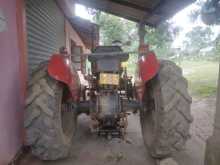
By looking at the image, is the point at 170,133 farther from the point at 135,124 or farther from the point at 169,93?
the point at 135,124

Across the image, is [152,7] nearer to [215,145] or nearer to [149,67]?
[149,67]

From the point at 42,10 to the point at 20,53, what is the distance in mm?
2277

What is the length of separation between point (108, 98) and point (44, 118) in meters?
0.96

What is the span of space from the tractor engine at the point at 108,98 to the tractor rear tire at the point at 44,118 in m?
0.60

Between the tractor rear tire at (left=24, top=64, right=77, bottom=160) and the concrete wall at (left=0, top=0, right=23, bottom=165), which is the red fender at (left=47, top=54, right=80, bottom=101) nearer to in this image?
the tractor rear tire at (left=24, top=64, right=77, bottom=160)

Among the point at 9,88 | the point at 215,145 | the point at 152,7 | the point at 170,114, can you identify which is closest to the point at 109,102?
the point at 170,114

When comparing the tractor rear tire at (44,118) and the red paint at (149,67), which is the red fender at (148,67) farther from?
the tractor rear tire at (44,118)

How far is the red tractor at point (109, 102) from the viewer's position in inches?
120

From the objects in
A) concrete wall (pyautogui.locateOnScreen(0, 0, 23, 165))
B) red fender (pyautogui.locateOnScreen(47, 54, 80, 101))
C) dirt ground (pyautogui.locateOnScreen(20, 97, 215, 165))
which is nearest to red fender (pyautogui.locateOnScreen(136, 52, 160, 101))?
red fender (pyautogui.locateOnScreen(47, 54, 80, 101))

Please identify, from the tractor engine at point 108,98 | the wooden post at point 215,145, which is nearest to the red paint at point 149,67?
the tractor engine at point 108,98

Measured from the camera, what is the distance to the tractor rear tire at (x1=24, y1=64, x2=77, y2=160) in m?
3.02

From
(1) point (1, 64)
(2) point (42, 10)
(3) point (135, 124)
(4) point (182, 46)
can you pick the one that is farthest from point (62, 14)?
(4) point (182, 46)

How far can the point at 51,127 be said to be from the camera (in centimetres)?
304

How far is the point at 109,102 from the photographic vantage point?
3625 millimetres
